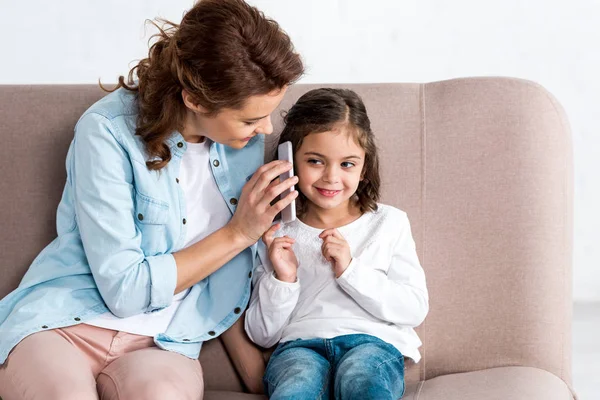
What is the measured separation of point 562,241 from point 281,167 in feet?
2.37

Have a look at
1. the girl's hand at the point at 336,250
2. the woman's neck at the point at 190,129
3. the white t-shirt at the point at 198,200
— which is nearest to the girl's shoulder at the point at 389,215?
the girl's hand at the point at 336,250

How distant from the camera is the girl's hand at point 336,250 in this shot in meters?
1.98

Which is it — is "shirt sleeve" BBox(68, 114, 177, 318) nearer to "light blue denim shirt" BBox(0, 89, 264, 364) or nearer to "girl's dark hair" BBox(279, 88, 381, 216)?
"light blue denim shirt" BBox(0, 89, 264, 364)

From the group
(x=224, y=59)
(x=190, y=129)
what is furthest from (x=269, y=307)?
(x=224, y=59)

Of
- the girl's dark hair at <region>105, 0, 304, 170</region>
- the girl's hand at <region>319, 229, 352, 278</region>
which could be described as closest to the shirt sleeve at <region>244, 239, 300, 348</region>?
the girl's hand at <region>319, 229, 352, 278</region>

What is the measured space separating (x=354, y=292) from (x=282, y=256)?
20cm

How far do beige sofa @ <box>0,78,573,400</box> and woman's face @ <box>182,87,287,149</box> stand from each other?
31 cm

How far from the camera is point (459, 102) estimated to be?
2.20m

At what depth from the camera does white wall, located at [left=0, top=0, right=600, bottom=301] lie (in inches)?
133

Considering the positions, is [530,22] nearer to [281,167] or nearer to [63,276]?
[281,167]

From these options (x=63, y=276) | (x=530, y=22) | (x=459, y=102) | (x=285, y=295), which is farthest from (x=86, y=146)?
(x=530, y=22)

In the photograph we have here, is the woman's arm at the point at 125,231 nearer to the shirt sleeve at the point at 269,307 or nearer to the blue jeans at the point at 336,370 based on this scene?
the shirt sleeve at the point at 269,307

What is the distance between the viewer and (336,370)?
193 centimetres

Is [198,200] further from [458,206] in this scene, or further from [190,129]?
[458,206]
